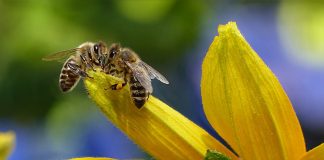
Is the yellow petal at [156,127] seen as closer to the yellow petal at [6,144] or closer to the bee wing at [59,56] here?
the yellow petal at [6,144]

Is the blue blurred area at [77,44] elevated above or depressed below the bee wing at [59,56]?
above

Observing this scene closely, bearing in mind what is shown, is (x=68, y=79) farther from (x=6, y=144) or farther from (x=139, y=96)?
(x=6, y=144)

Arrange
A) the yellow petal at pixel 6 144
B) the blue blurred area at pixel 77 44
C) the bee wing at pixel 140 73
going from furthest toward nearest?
the blue blurred area at pixel 77 44
the bee wing at pixel 140 73
the yellow petal at pixel 6 144

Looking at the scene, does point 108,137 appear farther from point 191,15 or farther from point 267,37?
point 267,37

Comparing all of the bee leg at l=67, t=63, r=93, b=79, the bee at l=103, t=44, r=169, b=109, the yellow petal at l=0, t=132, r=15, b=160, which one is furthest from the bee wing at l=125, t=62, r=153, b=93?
the yellow petal at l=0, t=132, r=15, b=160

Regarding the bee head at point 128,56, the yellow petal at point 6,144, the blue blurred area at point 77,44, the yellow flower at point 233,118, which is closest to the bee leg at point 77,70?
the bee head at point 128,56

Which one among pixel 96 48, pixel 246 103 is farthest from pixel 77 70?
pixel 246 103

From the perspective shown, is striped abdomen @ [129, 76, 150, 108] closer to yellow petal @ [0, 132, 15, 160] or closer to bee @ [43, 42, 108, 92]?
bee @ [43, 42, 108, 92]
